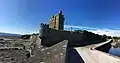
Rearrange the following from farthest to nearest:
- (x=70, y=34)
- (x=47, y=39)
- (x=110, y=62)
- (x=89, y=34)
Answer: (x=89, y=34), (x=70, y=34), (x=47, y=39), (x=110, y=62)

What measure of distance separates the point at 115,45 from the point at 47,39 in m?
50.5

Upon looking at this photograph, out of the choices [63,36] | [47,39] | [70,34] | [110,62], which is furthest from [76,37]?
[110,62]

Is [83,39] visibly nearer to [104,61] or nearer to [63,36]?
[63,36]

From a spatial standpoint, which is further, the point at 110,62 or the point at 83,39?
the point at 83,39

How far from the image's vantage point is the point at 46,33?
69.7ft

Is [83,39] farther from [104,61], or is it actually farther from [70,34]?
[104,61]

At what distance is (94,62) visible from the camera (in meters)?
12.2

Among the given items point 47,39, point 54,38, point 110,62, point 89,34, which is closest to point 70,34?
point 54,38

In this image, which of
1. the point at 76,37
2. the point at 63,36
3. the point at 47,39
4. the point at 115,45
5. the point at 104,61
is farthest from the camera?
the point at 115,45

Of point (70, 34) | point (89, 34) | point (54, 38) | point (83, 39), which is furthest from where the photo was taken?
point (89, 34)

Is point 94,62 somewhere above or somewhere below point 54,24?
below

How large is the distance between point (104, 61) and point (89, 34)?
24.0 metres

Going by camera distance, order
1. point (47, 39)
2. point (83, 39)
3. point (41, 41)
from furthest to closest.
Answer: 1. point (83, 39)
2. point (47, 39)
3. point (41, 41)

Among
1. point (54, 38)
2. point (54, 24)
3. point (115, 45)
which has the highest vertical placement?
point (54, 24)
